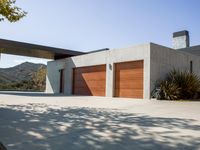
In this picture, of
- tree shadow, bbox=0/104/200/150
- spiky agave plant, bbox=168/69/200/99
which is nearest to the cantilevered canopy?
spiky agave plant, bbox=168/69/200/99

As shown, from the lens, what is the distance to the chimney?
31519mm

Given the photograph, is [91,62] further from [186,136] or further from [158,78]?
[186,136]

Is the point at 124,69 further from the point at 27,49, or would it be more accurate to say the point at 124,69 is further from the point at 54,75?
the point at 54,75

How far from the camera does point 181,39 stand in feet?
105

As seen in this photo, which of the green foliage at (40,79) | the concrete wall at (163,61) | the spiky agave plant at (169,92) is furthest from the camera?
the green foliage at (40,79)

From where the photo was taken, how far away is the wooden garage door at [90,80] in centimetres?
1944

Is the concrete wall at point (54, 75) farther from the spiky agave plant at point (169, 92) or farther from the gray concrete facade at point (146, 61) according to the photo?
the spiky agave plant at point (169, 92)

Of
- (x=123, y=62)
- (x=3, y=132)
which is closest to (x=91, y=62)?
(x=123, y=62)

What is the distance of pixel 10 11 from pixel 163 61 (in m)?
11.6

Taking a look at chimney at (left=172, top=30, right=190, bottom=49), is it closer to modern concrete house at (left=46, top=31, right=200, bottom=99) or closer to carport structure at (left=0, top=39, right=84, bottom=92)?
modern concrete house at (left=46, top=31, right=200, bottom=99)

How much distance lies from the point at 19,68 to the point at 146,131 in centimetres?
5275

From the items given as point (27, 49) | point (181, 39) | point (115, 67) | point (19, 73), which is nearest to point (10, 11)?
point (115, 67)

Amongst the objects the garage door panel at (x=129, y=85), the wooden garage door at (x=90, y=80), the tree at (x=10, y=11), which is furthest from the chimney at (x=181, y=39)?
the tree at (x=10, y=11)

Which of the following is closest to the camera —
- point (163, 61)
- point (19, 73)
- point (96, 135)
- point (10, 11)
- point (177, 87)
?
point (96, 135)
